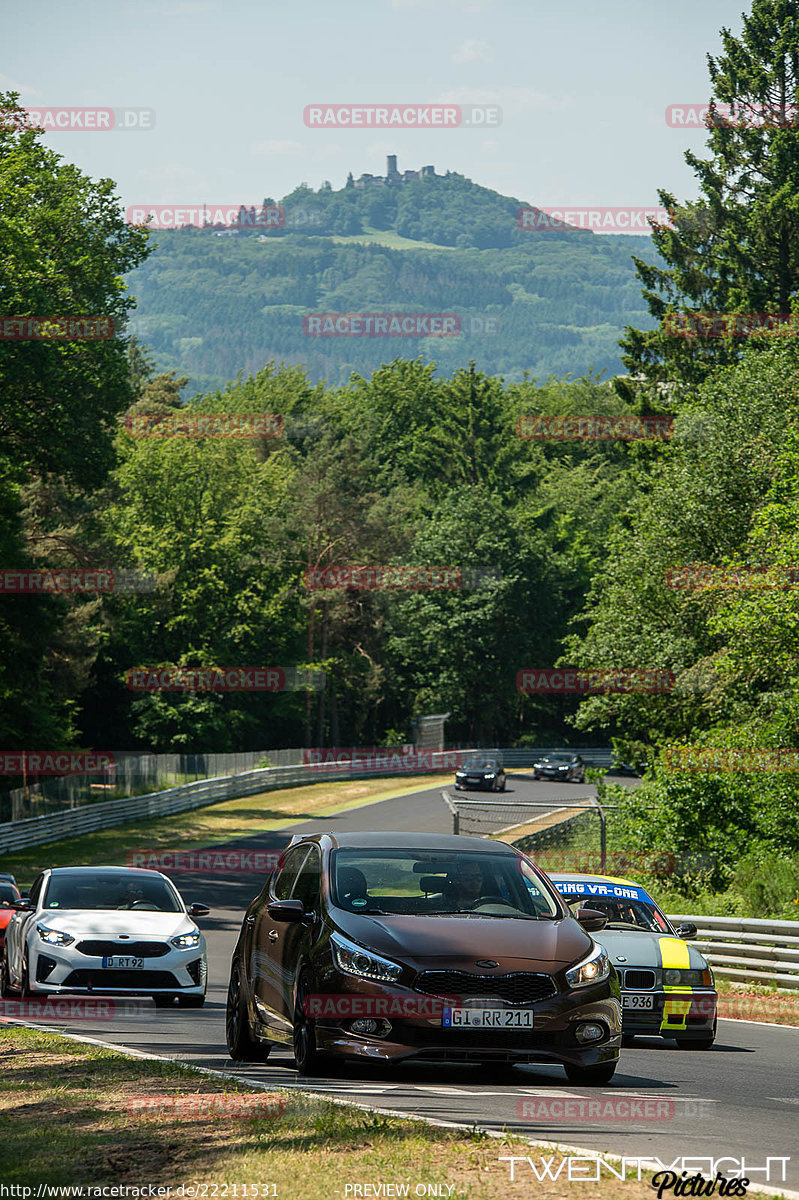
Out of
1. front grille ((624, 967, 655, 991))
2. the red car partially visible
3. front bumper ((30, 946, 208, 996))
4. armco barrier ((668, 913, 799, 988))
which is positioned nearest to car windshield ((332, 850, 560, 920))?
front grille ((624, 967, 655, 991))

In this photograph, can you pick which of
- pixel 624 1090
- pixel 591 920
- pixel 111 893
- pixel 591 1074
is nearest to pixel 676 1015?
pixel 624 1090

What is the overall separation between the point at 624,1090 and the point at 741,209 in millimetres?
53527

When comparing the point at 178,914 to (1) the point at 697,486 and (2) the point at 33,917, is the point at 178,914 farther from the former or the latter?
(1) the point at 697,486

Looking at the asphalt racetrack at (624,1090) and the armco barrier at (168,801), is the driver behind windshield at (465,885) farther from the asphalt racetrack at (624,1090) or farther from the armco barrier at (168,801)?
the armco barrier at (168,801)

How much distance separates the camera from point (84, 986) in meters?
14.5

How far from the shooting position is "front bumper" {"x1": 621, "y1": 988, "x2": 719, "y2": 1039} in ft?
44.7

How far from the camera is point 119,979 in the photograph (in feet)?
48.1

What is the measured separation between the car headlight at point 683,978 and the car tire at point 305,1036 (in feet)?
17.0

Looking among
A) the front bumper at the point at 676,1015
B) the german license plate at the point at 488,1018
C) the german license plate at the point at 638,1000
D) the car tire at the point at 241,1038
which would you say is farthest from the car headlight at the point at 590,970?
the front bumper at the point at 676,1015

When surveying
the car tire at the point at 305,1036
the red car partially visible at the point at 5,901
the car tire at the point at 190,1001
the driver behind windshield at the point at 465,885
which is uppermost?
the driver behind windshield at the point at 465,885

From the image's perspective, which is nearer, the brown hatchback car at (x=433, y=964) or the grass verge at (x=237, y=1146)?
the grass verge at (x=237, y=1146)

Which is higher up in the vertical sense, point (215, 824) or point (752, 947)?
point (752, 947)

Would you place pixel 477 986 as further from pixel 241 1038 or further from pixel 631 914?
pixel 631 914

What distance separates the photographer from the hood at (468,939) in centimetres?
885
